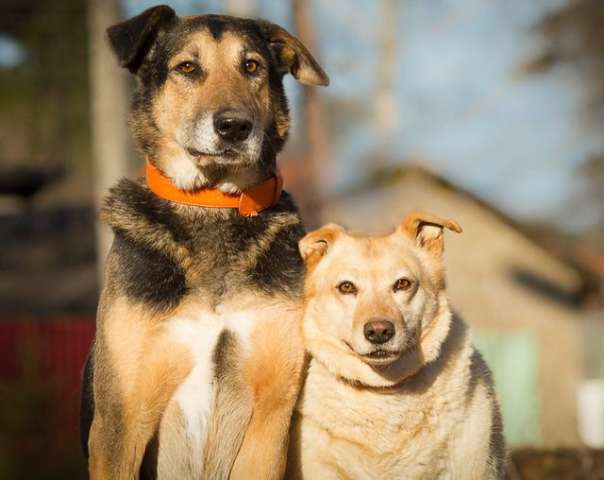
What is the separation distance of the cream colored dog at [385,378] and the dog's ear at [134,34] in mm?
1190

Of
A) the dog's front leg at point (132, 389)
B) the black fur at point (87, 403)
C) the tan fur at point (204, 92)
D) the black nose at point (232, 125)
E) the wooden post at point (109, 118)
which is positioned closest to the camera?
the dog's front leg at point (132, 389)

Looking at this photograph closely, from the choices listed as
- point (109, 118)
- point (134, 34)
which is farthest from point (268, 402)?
point (109, 118)

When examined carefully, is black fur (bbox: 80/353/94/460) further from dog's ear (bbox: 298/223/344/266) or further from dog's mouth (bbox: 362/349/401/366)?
dog's mouth (bbox: 362/349/401/366)

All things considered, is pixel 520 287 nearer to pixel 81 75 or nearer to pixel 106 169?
pixel 106 169

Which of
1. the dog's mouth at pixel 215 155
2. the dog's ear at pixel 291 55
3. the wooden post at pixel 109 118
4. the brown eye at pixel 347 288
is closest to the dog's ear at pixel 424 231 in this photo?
the brown eye at pixel 347 288

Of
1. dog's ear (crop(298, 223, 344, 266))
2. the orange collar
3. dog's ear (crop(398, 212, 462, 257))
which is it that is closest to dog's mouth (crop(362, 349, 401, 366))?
dog's ear (crop(298, 223, 344, 266))

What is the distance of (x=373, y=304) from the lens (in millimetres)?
4207

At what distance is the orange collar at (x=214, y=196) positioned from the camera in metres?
4.13

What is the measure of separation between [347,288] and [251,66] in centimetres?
118

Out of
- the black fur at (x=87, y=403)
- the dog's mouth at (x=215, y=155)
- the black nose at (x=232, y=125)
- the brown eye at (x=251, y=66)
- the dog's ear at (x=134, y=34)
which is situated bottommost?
the black fur at (x=87, y=403)

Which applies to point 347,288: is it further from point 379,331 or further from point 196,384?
point 196,384

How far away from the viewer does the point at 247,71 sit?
13.8 ft

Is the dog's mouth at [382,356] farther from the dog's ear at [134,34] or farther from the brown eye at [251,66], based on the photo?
the dog's ear at [134,34]

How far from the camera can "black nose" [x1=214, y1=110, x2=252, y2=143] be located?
12.8ft
